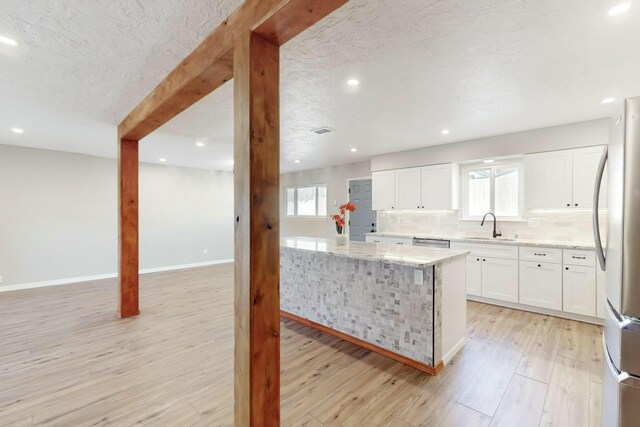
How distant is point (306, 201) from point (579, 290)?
596cm

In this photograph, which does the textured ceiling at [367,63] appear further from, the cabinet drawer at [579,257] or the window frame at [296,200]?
the window frame at [296,200]

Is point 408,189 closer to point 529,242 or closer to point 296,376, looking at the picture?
point 529,242

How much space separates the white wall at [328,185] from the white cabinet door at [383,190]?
623mm

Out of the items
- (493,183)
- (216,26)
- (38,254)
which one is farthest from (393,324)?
(38,254)

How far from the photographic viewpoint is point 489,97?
2.88 meters

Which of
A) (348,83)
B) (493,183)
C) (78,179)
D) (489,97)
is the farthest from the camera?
(78,179)

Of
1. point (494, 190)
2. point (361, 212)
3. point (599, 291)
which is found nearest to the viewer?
point (599, 291)

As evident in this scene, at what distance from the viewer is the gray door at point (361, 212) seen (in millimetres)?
6492

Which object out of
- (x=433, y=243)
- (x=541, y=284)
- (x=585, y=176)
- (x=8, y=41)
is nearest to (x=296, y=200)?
(x=433, y=243)

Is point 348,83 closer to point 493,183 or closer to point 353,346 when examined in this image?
point 353,346

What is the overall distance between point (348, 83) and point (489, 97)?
4.90 ft

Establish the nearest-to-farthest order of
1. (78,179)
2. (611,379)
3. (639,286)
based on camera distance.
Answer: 1. (639,286)
2. (611,379)
3. (78,179)

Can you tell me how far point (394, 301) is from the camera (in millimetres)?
2670

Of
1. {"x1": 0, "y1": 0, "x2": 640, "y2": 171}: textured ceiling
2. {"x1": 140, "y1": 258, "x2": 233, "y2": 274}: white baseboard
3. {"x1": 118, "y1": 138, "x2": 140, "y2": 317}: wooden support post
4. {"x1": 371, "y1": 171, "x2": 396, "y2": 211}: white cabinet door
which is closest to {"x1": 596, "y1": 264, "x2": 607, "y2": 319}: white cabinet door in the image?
{"x1": 0, "y1": 0, "x2": 640, "y2": 171}: textured ceiling
